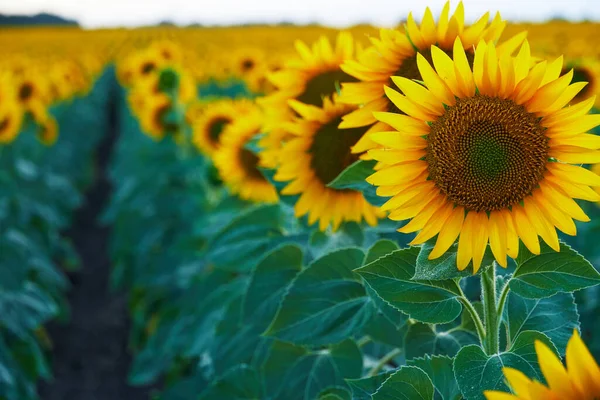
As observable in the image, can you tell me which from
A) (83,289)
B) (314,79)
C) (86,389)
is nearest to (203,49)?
(83,289)

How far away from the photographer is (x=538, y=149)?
2.77ft

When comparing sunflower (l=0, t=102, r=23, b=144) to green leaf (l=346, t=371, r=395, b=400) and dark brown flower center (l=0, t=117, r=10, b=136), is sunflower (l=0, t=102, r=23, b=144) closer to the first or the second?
dark brown flower center (l=0, t=117, r=10, b=136)

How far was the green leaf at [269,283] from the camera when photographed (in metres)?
1.47

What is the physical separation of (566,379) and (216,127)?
2.88m

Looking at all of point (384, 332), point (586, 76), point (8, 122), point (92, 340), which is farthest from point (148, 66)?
point (384, 332)

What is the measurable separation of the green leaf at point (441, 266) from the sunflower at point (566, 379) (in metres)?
0.26

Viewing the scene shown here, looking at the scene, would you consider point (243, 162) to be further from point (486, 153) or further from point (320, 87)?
point (486, 153)

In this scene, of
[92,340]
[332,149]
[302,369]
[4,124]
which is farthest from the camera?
[92,340]

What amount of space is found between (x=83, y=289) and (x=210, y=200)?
2.50 meters

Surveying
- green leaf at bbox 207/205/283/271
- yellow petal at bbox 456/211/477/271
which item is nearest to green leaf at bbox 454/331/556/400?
yellow petal at bbox 456/211/477/271

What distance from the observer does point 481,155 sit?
857 mm

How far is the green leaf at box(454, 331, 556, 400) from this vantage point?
83cm

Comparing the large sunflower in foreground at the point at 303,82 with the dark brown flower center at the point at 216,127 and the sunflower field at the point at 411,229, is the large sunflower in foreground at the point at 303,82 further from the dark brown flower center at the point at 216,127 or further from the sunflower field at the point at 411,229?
the dark brown flower center at the point at 216,127

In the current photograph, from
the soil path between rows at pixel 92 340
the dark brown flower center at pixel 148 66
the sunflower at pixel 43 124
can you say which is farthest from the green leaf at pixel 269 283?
the sunflower at pixel 43 124
